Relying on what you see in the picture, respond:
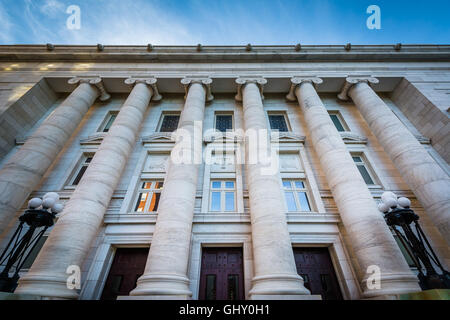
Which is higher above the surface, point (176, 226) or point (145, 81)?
point (145, 81)

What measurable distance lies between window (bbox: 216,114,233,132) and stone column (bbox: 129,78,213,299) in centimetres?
257

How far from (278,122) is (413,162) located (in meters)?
7.71

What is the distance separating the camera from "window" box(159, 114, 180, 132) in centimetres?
1401

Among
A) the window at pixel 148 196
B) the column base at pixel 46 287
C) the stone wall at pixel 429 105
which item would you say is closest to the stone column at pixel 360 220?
the stone wall at pixel 429 105

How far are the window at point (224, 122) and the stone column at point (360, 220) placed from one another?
529cm

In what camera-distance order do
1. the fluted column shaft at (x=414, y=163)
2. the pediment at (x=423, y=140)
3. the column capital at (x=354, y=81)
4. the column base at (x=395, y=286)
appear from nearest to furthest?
the column base at (x=395, y=286)
the fluted column shaft at (x=414, y=163)
the pediment at (x=423, y=140)
the column capital at (x=354, y=81)

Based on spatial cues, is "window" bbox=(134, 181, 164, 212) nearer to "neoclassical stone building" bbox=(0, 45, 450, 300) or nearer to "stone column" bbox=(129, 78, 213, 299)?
"neoclassical stone building" bbox=(0, 45, 450, 300)

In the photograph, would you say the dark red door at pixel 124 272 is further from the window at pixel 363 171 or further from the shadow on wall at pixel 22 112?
the window at pixel 363 171

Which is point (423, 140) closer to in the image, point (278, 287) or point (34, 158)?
point (278, 287)

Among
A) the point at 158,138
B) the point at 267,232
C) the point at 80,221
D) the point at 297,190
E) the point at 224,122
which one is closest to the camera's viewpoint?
the point at 267,232

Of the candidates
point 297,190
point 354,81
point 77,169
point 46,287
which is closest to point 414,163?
point 297,190

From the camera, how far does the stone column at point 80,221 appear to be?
6211 mm

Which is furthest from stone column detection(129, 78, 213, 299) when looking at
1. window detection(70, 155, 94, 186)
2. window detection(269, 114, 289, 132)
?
window detection(70, 155, 94, 186)

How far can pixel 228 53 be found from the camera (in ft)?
50.1
